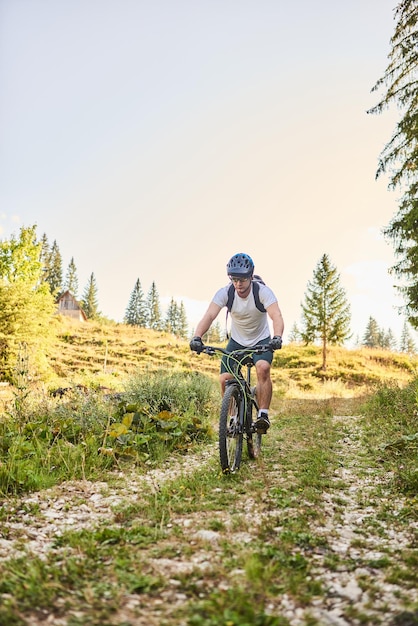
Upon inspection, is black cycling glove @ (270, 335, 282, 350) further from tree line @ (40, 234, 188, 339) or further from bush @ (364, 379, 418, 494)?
tree line @ (40, 234, 188, 339)

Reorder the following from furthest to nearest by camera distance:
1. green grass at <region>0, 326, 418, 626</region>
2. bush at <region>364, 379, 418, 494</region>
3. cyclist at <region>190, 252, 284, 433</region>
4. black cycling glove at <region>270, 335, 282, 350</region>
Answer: cyclist at <region>190, 252, 284, 433</region>, black cycling glove at <region>270, 335, 282, 350</region>, bush at <region>364, 379, 418, 494</region>, green grass at <region>0, 326, 418, 626</region>

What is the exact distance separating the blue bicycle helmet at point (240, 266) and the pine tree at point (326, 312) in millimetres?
34756

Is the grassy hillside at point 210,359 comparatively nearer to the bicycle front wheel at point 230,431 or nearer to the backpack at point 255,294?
the backpack at point 255,294

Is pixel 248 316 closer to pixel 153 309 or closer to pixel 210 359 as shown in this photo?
pixel 210 359

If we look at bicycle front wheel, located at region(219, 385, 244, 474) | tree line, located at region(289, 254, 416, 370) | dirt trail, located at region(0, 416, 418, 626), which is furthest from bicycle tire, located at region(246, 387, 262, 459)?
tree line, located at region(289, 254, 416, 370)

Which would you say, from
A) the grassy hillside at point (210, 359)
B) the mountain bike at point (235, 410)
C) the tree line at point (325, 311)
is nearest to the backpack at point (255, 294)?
the mountain bike at point (235, 410)

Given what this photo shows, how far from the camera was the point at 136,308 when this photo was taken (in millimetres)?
90500

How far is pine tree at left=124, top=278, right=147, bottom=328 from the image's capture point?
8981 cm

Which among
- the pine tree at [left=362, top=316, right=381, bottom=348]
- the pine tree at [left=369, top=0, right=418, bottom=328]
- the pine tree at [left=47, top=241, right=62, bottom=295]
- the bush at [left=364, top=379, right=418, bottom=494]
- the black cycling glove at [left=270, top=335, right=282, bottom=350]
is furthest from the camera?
the pine tree at [left=362, top=316, right=381, bottom=348]

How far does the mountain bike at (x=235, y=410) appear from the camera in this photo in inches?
195

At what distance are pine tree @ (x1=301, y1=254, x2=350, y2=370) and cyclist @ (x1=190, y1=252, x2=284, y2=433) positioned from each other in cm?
3424

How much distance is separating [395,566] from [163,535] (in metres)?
1.61

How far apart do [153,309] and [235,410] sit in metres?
85.6

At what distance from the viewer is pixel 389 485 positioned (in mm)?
4641
